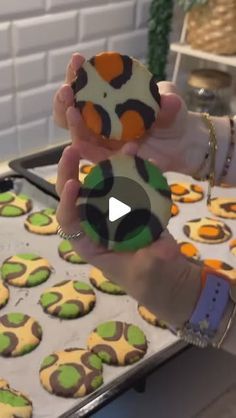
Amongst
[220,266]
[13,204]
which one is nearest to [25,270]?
[13,204]

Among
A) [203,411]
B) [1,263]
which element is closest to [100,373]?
[203,411]

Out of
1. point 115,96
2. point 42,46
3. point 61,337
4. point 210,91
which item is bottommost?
point 61,337

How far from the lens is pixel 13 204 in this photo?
113 centimetres

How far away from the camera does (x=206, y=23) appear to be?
1.31 meters

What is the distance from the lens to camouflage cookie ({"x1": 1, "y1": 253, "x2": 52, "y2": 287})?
947 millimetres

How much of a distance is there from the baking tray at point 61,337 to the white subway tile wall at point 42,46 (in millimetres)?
274

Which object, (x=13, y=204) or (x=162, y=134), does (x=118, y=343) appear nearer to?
(x=162, y=134)

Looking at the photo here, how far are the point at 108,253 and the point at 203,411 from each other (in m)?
0.39

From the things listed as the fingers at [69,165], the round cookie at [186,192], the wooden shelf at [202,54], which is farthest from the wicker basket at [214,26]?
the fingers at [69,165]

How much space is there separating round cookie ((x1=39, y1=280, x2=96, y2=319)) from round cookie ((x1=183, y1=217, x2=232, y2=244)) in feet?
0.78

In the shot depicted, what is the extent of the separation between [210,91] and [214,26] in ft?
0.48

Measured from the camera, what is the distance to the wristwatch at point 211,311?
1.84 ft

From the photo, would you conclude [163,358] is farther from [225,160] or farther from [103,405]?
[225,160]

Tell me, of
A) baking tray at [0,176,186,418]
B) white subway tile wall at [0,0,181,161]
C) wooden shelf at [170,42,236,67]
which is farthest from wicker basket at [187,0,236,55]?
baking tray at [0,176,186,418]
